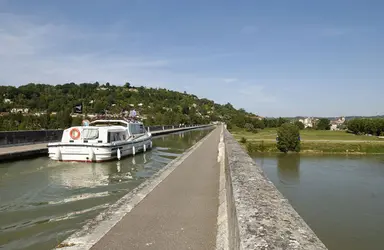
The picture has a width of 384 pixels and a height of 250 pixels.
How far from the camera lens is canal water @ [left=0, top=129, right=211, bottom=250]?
21.7ft

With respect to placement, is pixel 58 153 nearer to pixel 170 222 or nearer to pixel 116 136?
pixel 116 136

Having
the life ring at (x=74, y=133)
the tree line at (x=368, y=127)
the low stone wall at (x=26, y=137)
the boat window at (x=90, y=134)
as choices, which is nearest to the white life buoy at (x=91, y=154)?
the boat window at (x=90, y=134)

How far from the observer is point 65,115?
127 feet

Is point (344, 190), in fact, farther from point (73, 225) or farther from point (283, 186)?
point (73, 225)

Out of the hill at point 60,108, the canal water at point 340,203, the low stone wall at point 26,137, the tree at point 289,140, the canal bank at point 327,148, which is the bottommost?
the canal water at point 340,203

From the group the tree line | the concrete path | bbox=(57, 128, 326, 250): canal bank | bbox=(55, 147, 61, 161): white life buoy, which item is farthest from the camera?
the tree line

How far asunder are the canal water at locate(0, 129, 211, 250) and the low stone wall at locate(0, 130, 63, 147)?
12.1ft

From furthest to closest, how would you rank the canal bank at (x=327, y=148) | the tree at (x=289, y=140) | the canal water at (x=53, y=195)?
the canal bank at (x=327, y=148), the tree at (x=289, y=140), the canal water at (x=53, y=195)

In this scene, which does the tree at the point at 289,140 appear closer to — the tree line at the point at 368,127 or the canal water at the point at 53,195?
the canal water at the point at 53,195

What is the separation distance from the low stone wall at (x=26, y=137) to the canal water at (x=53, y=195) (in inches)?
145

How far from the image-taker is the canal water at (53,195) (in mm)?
6602

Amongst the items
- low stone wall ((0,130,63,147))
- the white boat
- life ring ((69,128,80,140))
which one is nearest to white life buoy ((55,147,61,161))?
the white boat

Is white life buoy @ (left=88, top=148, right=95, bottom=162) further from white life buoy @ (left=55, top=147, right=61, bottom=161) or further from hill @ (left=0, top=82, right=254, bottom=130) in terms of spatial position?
hill @ (left=0, top=82, right=254, bottom=130)

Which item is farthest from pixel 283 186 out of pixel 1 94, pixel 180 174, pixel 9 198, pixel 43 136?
pixel 1 94
